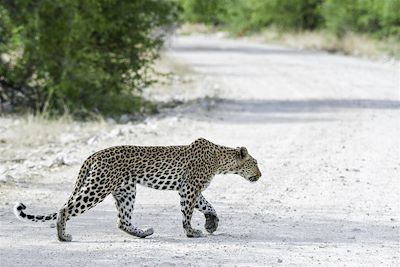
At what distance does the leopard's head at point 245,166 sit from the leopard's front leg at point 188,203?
2.60 ft

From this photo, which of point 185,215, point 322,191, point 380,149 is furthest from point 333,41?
point 185,215

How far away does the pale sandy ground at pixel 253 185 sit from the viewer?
35.7 feet

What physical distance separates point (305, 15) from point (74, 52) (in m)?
44.7

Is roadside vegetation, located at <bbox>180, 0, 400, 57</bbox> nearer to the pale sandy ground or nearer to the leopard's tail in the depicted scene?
the pale sandy ground

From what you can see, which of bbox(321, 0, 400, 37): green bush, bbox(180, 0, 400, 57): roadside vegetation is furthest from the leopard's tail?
bbox(321, 0, 400, 37): green bush

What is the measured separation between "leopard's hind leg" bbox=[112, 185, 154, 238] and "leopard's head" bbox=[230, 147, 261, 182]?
1.30 metres

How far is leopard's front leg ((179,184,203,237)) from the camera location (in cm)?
1162

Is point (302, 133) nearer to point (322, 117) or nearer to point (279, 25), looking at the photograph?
point (322, 117)

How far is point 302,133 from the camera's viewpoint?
71.7 ft

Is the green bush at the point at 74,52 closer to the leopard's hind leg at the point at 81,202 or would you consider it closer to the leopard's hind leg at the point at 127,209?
the leopard's hind leg at the point at 127,209

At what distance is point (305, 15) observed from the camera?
68.5 metres

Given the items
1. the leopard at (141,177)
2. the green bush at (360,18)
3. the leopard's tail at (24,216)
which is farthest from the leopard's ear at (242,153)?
the green bush at (360,18)

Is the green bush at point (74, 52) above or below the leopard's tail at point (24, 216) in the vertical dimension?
below

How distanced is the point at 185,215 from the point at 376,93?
1940 centimetres
